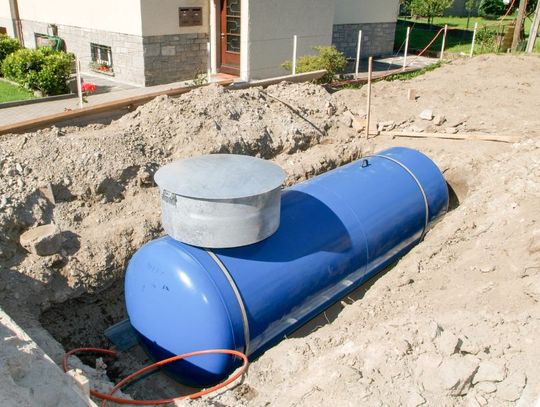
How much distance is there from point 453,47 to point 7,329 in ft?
86.5

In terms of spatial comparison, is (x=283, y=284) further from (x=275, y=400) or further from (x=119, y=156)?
(x=119, y=156)

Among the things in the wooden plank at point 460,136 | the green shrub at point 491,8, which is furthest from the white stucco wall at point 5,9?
the green shrub at point 491,8

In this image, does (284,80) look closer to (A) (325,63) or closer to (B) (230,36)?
(A) (325,63)

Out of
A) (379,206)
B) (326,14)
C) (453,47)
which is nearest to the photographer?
(379,206)

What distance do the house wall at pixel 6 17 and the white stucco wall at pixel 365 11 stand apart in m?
13.0

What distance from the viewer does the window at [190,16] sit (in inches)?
634

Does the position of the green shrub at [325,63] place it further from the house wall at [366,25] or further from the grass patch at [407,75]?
the house wall at [366,25]

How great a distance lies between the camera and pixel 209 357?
5.21 metres

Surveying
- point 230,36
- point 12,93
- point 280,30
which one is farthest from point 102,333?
point 280,30

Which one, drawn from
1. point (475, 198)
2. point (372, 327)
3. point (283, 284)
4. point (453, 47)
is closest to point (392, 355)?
point (372, 327)

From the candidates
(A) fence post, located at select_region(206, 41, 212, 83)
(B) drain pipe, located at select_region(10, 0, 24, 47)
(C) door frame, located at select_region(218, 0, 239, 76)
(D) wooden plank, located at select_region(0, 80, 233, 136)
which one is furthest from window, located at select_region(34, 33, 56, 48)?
(D) wooden plank, located at select_region(0, 80, 233, 136)

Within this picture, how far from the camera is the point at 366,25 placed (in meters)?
22.4

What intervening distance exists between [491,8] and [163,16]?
115ft

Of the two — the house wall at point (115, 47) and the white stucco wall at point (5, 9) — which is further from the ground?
the white stucco wall at point (5, 9)
